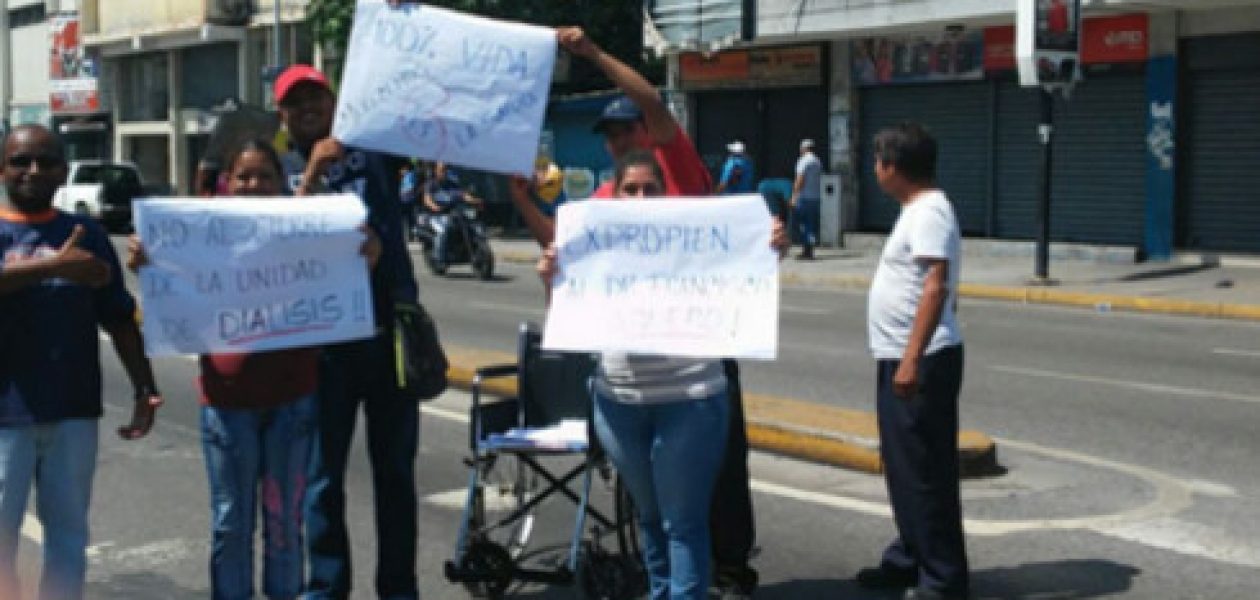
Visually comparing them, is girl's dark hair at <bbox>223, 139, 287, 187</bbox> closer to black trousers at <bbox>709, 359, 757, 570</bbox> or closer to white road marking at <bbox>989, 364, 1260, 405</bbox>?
black trousers at <bbox>709, 359, 757, 570</bbox>

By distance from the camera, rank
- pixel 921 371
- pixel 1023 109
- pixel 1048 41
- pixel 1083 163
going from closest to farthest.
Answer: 1. pixel 921 371
2. pixel 1048 41
3. pixel 1083 163
4. pixel 1023 109

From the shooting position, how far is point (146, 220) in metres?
4.43

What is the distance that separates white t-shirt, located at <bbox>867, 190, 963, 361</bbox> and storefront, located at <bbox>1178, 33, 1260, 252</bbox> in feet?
55.8

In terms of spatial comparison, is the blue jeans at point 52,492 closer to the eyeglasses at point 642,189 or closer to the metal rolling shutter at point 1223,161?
the eyeglasses at point 642,189

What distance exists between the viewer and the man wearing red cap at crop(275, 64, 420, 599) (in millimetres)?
A: 4930

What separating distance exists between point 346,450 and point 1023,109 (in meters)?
20.2

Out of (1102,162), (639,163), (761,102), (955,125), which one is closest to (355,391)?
(639,163)

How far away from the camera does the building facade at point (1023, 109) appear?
2102cm

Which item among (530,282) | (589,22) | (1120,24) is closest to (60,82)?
(589,22)

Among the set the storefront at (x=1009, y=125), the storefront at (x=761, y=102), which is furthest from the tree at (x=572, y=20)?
the storefront at (x=1009, y=125)

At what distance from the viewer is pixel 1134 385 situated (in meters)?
11.0

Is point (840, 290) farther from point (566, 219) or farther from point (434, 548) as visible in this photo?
point (566, 219)

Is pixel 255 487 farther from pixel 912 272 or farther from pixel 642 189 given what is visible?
pixel 912 272

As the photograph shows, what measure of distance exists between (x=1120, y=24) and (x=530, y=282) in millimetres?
9463
